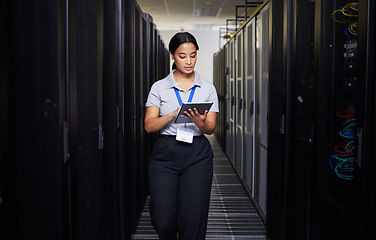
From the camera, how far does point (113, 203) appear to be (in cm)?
222

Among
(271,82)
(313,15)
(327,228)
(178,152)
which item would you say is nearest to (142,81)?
(271,82)

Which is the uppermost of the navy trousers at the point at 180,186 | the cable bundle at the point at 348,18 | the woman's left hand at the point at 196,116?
the cable bundle at the point at 348,18

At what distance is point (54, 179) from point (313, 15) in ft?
4.34

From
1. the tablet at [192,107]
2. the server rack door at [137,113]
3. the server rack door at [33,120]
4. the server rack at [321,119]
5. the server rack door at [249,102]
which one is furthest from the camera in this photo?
the server rack door at [249,102]

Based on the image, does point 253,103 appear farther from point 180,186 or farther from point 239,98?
point 180,186

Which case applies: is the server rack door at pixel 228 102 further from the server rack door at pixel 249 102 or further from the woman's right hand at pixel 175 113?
the woman's right hand at pixel 175 113

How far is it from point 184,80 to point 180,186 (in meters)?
0.56

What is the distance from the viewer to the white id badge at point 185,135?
2018 mm

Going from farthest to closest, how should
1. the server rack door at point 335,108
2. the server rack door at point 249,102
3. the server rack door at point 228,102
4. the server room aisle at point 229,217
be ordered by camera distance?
the server rack door at point 228,102
the server rack door at point 249,102
the server room aisle at point 229,217
the server rack door at point 335,108

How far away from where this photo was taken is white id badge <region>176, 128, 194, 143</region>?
79.4 inches

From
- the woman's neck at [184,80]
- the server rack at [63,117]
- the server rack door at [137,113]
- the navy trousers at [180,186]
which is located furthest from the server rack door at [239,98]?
the navy trousers at [180,186]

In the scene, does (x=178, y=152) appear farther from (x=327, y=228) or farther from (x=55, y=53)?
(x=55, y=53)

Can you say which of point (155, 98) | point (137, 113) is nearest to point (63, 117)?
point (155, 98)

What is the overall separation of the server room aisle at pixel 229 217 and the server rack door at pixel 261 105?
17cm
